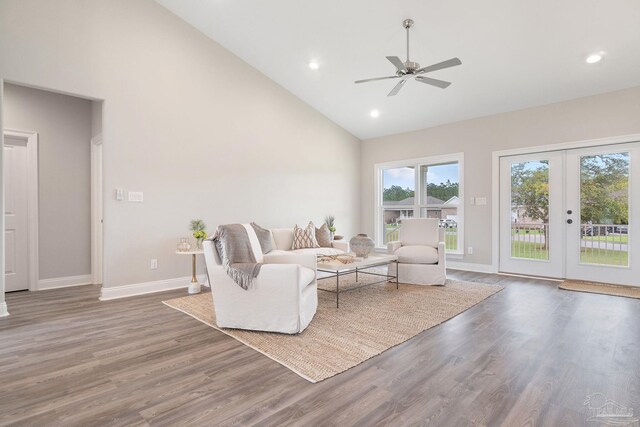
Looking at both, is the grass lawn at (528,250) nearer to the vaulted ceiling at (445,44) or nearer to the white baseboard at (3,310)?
the vaulted ceiling at (445,44)

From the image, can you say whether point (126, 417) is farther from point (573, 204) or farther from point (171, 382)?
point (573, 204)

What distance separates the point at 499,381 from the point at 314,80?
4.95m

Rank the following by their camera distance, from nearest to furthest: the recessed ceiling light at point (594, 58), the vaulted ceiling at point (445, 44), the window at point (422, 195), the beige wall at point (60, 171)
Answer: the vaulted ceiling at point (445, 44), the recessed ceiling light at point (594, 58), the beige wall at point (60, 171), the window at point (422, 195)

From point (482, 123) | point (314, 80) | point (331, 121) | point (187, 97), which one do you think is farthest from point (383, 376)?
point (331, 121)

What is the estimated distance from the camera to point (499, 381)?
2.02 m

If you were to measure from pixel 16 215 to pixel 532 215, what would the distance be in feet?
24.6

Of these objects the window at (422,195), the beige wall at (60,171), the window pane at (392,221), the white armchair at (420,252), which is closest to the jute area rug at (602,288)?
the white armchair at (420,252)

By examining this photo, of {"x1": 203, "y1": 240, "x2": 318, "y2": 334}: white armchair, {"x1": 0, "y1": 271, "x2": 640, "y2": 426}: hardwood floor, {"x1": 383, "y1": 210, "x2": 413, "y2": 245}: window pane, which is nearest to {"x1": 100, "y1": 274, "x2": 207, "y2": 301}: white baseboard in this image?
{"x1": 0, "y1": 271, "x2": 640, "y2": 426}: hardwood floor

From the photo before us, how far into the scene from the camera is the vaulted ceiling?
361 cm

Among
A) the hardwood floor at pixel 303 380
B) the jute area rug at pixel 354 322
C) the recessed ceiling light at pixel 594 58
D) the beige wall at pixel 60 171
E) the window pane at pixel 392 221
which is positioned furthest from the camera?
the window pane at pixel 392 221

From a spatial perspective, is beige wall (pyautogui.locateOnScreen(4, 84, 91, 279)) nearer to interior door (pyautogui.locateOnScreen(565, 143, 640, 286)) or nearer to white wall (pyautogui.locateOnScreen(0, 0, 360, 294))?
white wall (pyautogui.locateOnScreen(0, 0, 360, 294))

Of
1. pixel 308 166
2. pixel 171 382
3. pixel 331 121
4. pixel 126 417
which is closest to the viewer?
pixel 126 417

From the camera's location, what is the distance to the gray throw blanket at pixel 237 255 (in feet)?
9.03

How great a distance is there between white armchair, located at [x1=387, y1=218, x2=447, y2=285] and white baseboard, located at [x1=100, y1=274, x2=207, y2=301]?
2.89m
